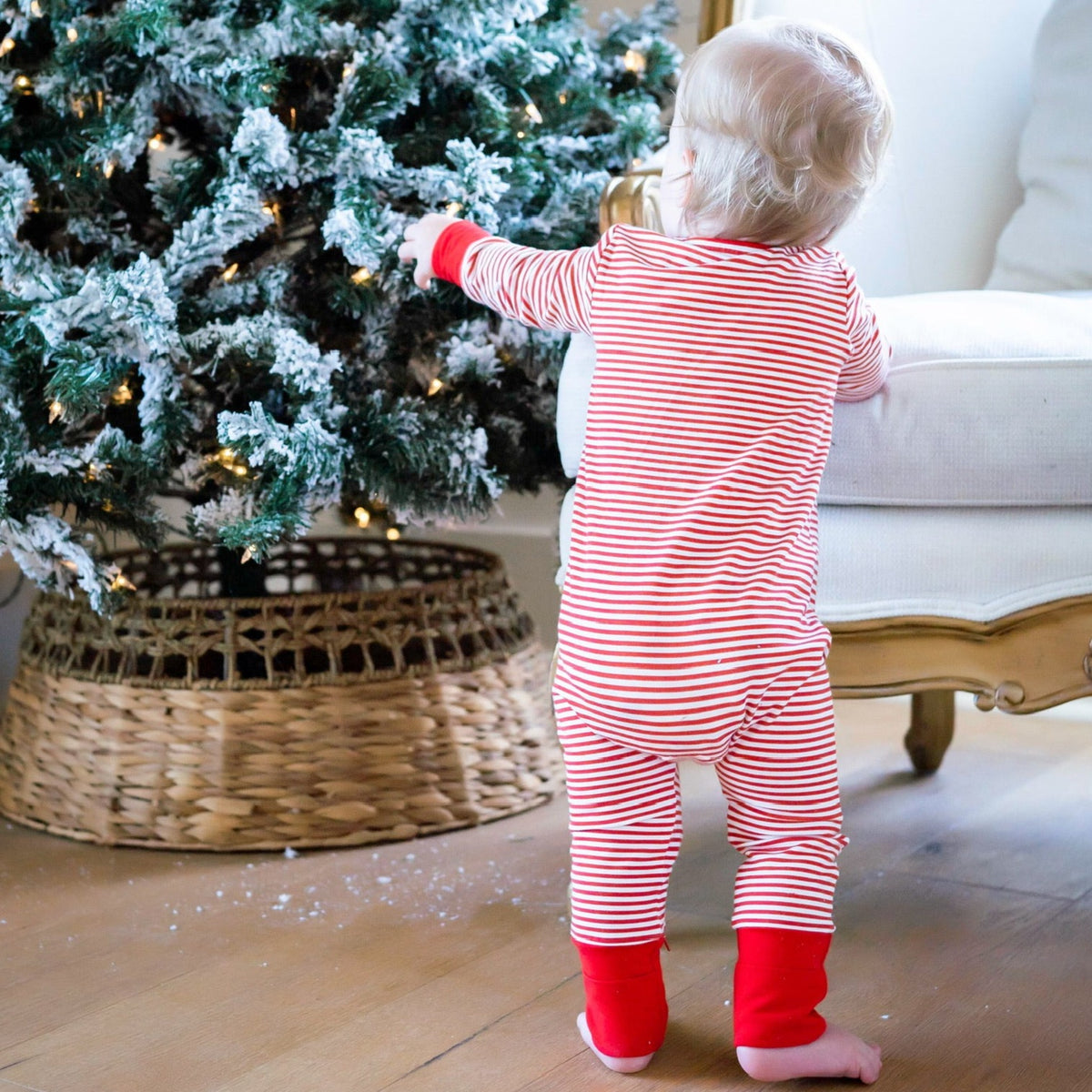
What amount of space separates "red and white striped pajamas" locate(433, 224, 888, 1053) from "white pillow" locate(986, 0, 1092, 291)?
66cm

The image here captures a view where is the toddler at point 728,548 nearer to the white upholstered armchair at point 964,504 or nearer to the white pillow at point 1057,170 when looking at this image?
the white upholstered armchair at point 964,504

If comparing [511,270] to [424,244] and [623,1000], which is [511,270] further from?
[623,1000]

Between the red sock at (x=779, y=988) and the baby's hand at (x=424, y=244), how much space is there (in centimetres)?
55

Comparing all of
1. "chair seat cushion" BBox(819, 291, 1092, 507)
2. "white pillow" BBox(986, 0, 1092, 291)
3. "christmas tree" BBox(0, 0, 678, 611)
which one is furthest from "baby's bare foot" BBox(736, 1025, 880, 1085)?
"white pillow" BBox(986, 0, 1092, 291)

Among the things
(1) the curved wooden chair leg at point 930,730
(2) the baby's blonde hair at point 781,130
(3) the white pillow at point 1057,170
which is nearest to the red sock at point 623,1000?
(2) the baby's blonde hair at point 781,130

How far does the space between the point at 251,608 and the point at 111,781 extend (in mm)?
219

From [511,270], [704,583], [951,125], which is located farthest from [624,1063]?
[951,125]

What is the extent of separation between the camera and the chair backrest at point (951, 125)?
162 cm

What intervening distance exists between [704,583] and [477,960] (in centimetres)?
40

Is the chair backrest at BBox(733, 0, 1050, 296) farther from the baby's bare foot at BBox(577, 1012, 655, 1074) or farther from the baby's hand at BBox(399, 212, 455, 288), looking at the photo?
the baby's bare foot at BBox(577, 1012, 655, 1074)

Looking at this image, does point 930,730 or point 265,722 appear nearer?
point 265,722

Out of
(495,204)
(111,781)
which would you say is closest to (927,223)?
(495,204)

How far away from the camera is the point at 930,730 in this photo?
157 cm

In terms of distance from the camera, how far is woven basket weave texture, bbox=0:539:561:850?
4.37 feet
